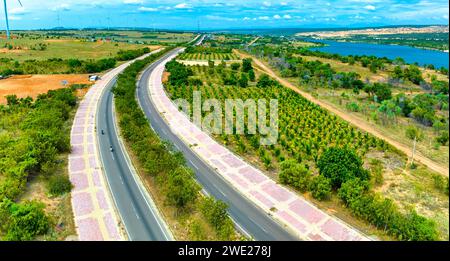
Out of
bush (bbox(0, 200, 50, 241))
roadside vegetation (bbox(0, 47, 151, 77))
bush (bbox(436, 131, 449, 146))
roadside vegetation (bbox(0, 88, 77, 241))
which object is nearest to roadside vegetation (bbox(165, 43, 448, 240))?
bush (bbox(436, 131, 449, 146))

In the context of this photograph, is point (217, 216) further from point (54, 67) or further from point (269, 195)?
point (54, 67)

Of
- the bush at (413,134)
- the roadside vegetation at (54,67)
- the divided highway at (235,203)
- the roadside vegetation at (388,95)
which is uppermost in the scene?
the roadside vegetation at (54,67)

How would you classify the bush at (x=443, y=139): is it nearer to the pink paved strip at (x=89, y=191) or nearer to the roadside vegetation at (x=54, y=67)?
the pink paved strip at (x=89, y=191)

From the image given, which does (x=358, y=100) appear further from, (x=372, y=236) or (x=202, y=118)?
(x=372, y=236)

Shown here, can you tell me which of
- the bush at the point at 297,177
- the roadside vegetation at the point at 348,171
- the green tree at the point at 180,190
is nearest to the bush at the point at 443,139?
the roadside vegetation at the point at 348,171
